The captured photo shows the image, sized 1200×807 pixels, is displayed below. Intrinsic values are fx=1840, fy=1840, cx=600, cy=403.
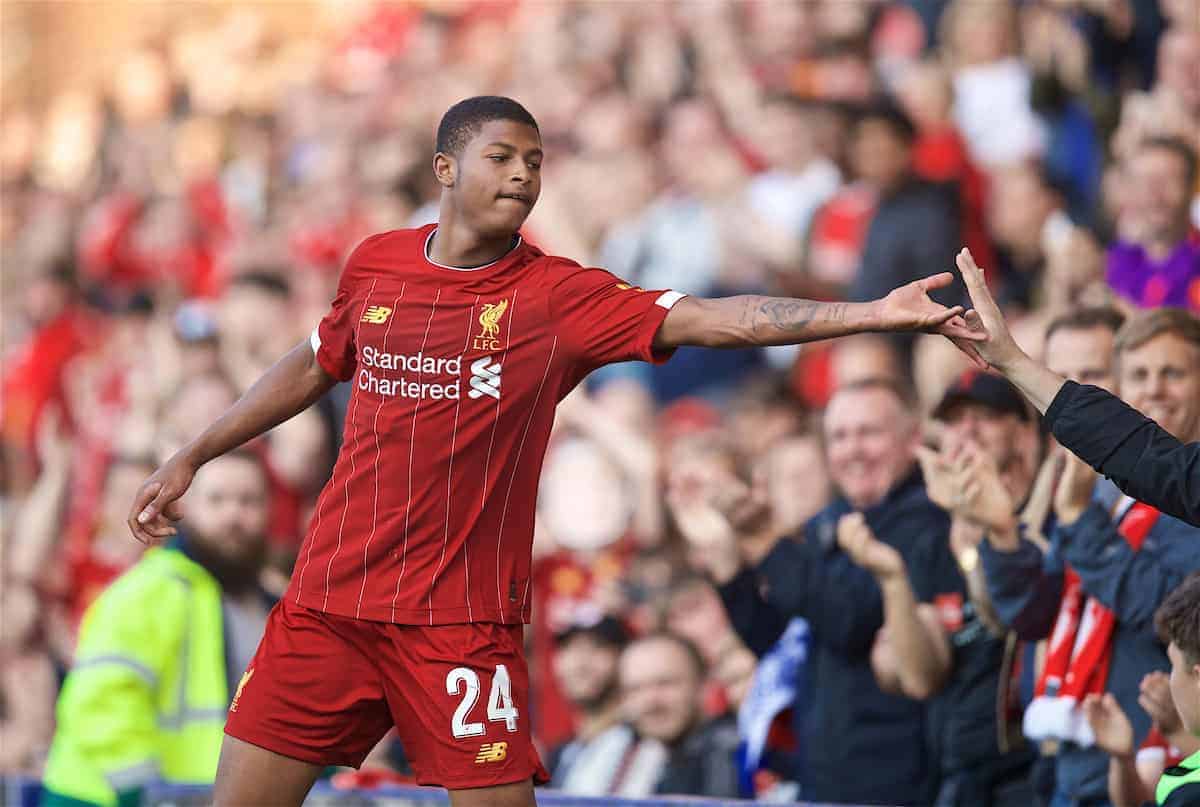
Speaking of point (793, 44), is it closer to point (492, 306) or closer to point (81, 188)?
point (492, 306)

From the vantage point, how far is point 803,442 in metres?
7.63

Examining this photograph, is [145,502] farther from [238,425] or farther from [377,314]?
[377,314]

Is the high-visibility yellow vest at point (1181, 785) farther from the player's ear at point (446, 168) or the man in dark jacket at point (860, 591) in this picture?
the player's ear at point (446, 168)

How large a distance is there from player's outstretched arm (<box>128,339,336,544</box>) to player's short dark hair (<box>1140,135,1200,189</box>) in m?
3.80

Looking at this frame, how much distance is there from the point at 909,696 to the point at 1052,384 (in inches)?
82.7

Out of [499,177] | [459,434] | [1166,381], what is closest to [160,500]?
[459,434]

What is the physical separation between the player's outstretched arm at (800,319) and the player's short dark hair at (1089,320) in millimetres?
1676

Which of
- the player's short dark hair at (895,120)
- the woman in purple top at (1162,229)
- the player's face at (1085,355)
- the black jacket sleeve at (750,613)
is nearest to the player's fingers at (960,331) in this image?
the player's face at (1085,355)

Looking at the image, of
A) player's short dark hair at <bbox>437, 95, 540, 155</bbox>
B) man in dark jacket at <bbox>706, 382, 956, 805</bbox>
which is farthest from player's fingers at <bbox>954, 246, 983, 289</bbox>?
man in dark jacket at <bbox>706, 382, 956, 805</bbox>

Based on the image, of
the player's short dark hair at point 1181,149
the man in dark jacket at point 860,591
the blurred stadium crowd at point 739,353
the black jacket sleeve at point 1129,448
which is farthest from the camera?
the player's short dark hair at point 1181,149

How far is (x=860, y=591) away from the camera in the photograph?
6.24 meters

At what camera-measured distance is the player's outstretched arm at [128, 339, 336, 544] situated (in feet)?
16.1

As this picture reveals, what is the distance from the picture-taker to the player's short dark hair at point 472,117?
4.56 m

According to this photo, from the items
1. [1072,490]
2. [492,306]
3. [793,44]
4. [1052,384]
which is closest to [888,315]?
[1052,384]
